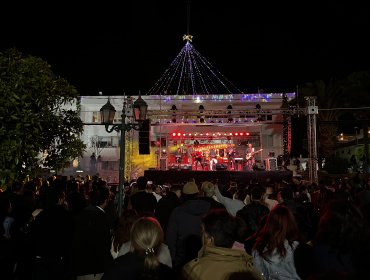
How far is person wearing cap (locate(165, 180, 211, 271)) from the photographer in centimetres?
507

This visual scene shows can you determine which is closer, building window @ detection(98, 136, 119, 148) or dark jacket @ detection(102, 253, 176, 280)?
dark jacket @ detection(102, 253, 176, 280)

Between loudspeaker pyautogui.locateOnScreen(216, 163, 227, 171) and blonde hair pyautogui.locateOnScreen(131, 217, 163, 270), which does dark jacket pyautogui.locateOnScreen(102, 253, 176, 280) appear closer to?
blonde hair pyautogui.locateOnScreen(131, 217, 163, 270)

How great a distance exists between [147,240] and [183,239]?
240cm

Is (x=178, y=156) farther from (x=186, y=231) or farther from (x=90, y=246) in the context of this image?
(x=90, y=246)

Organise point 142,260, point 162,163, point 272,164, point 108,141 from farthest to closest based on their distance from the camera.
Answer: point 108,141, point 162,163, point 272,164, point 142,260

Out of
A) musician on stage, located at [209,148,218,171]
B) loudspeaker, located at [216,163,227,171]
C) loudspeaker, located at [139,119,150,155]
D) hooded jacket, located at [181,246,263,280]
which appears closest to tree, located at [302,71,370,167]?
loudspeaker, located at [216,163,227,171]

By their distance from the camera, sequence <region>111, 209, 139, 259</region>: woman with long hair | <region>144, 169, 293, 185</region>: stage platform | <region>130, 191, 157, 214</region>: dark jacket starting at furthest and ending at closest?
<region>144, 169, 293, 185</region>: stage platform, <region>130, 191, 157, 214</region>: dark jacket, <region>111, 209, 139, 259</region>: woman with long hair

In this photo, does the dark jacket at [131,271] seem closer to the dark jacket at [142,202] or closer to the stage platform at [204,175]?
the dark jacket at [142,202]

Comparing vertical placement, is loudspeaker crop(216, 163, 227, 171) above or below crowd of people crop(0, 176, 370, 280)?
above

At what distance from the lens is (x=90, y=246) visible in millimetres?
4918

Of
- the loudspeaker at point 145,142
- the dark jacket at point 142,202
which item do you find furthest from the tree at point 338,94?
the dark jacket at point 142,202

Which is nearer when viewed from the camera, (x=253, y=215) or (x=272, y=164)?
(x=253, y=215)

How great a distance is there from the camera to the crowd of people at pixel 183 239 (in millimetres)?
2698

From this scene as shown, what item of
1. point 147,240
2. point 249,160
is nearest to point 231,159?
point 249,160
